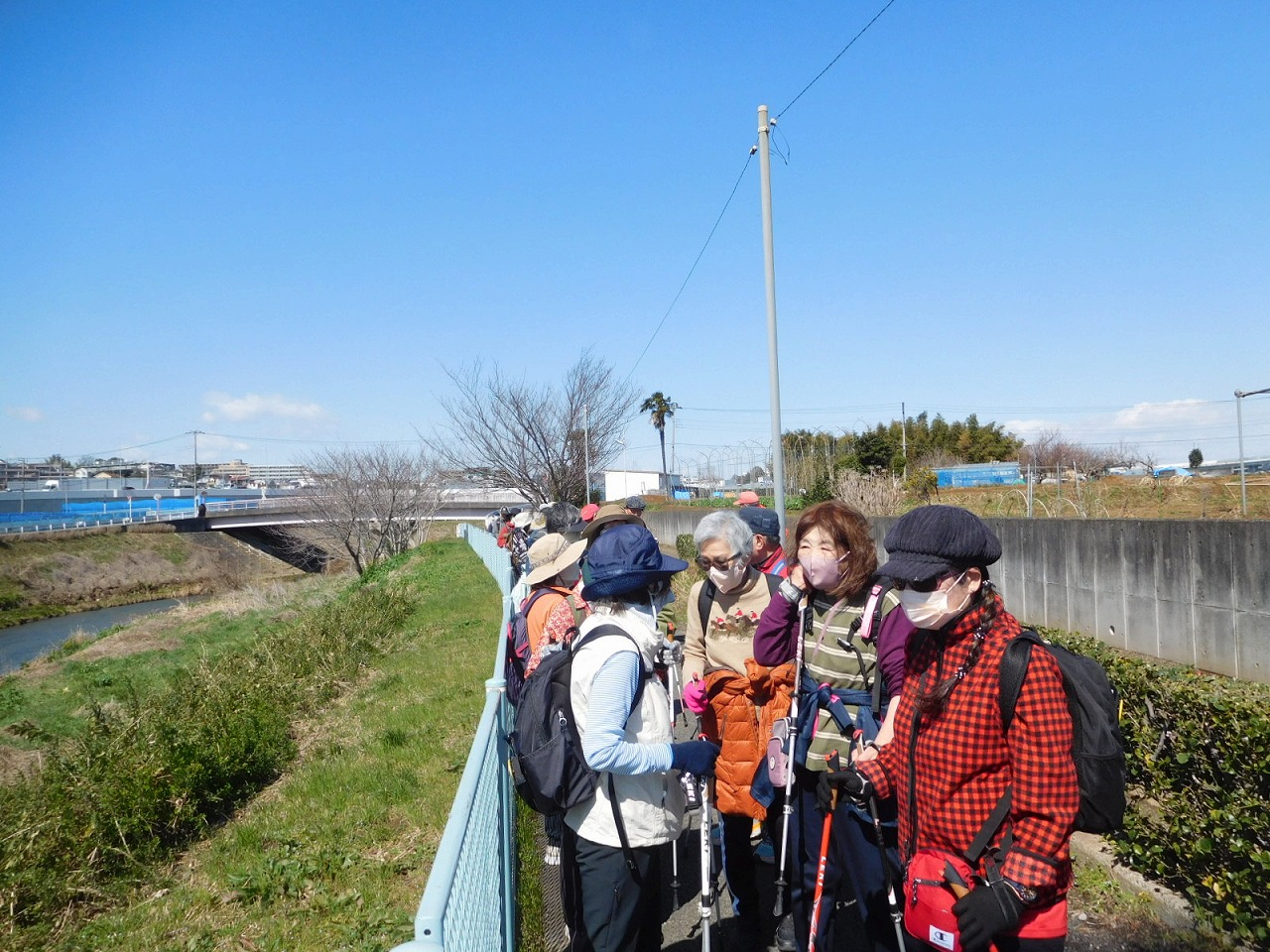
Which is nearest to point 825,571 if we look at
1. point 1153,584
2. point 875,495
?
point 1153,584

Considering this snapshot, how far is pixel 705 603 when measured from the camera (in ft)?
13.3

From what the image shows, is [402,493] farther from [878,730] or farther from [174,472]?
[174,472]

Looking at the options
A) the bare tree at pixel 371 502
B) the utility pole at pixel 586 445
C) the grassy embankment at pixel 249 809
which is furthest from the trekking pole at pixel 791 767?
the bare tree at pixel 371 502

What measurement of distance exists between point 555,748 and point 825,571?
128cm

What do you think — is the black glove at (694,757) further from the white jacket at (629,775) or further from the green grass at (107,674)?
the green grass at (107,674)

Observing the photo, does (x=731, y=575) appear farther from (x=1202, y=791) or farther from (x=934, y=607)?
(x=1202, y=791)

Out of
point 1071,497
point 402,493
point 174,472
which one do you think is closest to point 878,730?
point 1071,497

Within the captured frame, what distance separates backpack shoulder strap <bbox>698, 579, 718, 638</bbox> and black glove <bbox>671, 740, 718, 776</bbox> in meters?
0.99

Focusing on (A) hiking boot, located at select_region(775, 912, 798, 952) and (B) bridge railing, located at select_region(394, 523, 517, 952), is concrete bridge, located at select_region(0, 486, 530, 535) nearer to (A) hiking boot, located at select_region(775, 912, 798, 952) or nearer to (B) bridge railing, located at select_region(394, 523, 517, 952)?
(B) bridge railing, located at select_region(394, 523, 517, 952)

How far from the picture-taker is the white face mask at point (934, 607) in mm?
2410

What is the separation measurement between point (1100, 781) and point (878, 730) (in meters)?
1.04

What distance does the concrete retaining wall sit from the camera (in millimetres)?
7551

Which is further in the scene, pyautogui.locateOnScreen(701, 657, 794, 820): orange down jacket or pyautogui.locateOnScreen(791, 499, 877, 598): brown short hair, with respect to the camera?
pyautogui.locateOnScreen(701, 657, 794, 820): orange down jacket

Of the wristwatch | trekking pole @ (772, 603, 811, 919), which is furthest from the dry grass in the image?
the wristwatch
